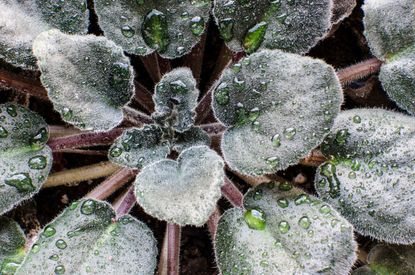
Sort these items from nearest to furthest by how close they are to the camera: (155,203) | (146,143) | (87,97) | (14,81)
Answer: (155,203)
(87,97)
(146,143)
(14,81)

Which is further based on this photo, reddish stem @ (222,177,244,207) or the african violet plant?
reddish stem @ (222,177,244,207)

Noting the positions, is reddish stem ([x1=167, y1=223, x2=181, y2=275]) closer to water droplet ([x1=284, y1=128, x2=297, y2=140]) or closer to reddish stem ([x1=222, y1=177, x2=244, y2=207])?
reddish stem ([x1=222, y1=177, x2=244, y2=207])

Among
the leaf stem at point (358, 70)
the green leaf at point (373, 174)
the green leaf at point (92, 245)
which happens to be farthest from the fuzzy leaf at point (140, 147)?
the leaf stem at point (358, 70)

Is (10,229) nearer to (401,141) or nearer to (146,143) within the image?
(146,143)

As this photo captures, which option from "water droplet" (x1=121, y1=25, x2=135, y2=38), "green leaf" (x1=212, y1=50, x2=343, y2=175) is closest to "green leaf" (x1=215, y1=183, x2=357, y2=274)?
"green leaf" (x1=212, y1=50, x2=343, y2=175)

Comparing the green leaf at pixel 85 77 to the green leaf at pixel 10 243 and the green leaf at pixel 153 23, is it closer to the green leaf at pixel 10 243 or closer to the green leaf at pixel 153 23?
the green leaf at pixel 153 23

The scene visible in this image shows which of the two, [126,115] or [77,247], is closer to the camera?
[77,247]

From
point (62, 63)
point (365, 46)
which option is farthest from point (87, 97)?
point (365, 46)

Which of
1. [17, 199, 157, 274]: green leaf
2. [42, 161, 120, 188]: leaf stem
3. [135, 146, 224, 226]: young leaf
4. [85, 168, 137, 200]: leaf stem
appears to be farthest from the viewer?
[42, 161, 120, 188]: leaf stem
